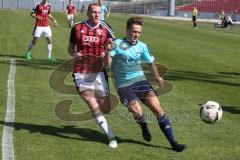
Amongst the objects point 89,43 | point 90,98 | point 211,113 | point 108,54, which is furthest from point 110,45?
point 211,113

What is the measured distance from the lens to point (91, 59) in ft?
26.1

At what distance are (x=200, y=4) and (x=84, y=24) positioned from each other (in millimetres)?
85163

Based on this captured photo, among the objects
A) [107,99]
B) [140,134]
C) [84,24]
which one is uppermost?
[84,24]

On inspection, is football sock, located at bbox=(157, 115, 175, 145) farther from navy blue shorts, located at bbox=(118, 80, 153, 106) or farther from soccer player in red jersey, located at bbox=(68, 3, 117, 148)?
soccer player in red jersey, located at bbox=(68, 3, 117, 148)

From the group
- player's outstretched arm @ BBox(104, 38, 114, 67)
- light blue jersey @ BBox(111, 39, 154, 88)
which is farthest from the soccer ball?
player's outstretched arm @ BBox(104, 38, 114, 67)

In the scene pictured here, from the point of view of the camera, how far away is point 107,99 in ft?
26.9

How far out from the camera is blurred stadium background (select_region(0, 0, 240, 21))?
3302 inches

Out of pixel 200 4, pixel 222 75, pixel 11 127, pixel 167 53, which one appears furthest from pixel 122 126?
pixel 200 4

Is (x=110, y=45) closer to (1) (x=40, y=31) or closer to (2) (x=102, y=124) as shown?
(2) (x=102, y=124)

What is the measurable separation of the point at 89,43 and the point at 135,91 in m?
1.08

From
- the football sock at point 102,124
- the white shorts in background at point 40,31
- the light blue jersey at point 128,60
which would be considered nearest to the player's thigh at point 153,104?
the light blue jersey at point 128,60

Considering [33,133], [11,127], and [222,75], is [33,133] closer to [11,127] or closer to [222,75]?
[11,127]

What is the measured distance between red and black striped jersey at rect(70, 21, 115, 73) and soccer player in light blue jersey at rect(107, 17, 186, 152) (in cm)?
39

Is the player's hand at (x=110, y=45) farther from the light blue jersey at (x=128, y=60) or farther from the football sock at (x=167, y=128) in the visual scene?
the football sock at (x=167, y=128)
